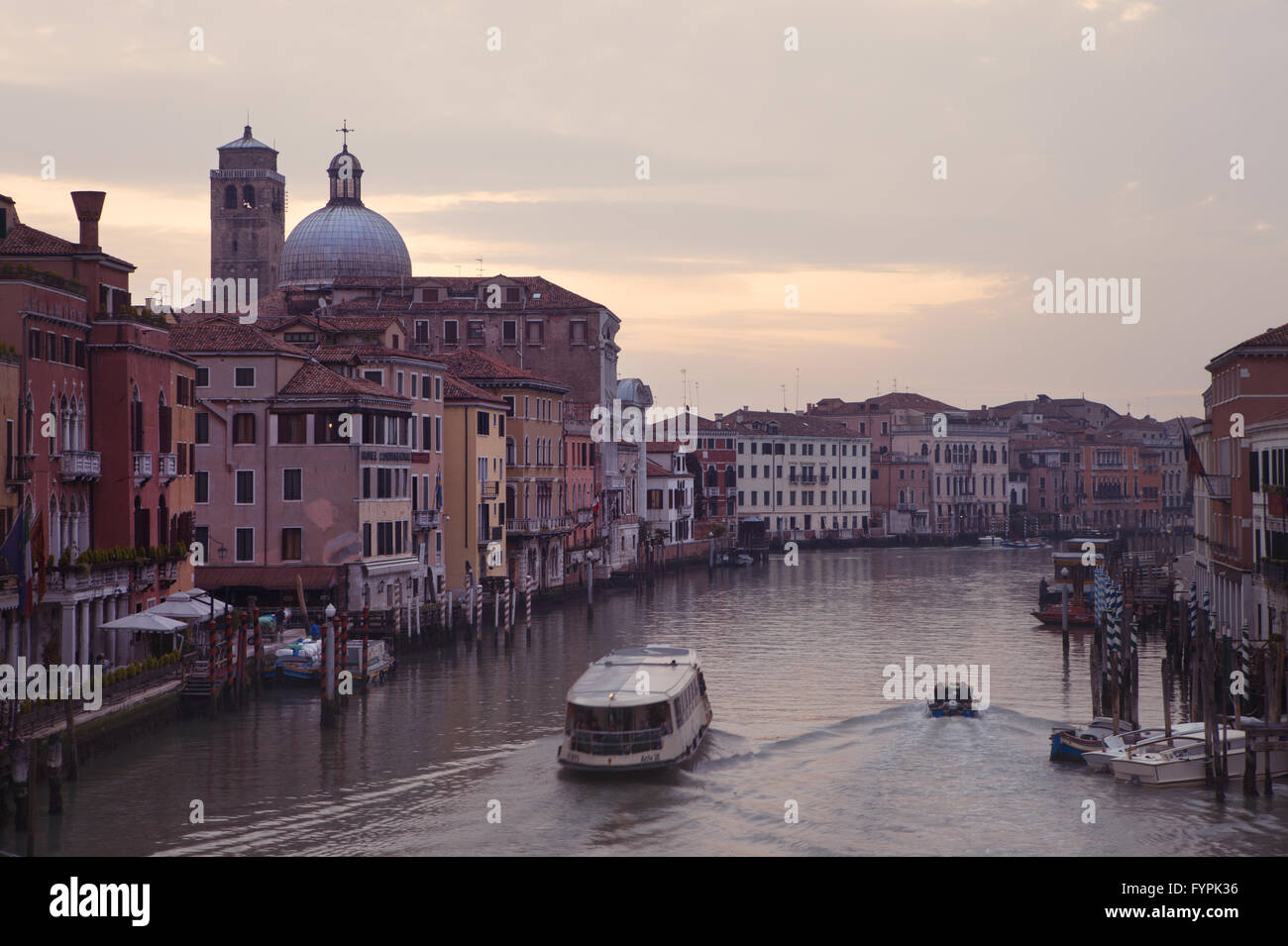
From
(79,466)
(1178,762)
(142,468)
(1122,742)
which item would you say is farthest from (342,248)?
(1178,762)

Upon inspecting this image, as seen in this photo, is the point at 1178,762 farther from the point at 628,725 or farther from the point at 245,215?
the point at 245,215

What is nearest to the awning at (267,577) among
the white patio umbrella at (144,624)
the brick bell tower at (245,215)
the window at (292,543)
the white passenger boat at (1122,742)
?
the window at (292,543)

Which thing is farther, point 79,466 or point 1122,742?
point 79,466

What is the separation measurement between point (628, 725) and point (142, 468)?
43.5 feet

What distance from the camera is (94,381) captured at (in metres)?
34.6

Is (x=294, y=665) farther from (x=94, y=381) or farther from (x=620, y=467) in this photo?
(x=620, y=467)

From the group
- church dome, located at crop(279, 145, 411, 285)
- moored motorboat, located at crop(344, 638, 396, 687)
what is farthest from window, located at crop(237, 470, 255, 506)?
church dome, located at crop(279, 145, 411, 285)

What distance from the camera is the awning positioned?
44750mm

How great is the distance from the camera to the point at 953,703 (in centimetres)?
3441

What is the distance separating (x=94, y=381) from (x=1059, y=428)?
129 m

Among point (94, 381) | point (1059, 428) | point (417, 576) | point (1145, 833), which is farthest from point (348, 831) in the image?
point (1059, 428)

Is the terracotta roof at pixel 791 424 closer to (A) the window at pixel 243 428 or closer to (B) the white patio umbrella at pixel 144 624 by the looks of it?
(A) the window at pixel 243 428

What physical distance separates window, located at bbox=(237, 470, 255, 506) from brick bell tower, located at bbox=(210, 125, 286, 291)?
2517 inches

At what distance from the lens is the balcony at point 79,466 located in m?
32.5
